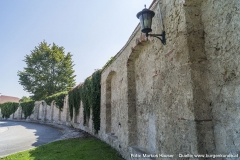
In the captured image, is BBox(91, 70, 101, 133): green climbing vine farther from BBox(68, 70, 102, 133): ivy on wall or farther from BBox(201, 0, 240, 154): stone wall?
BBox(201, 0, 240, 154): stone wall

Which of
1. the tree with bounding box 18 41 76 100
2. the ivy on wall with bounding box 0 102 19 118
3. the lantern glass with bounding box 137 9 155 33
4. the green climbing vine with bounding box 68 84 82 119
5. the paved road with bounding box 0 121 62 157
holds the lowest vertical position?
the paved road with bounding box 0 121 62 157

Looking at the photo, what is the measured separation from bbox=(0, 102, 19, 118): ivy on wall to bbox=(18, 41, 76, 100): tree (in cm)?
455

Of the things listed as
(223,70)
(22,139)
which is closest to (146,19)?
(223,70)

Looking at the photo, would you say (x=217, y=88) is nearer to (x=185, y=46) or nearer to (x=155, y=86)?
(x=185, y=46)

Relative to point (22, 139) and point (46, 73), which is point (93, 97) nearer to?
point (22, 139)

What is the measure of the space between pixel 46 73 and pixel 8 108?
10.6 metres

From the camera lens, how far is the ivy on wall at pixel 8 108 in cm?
3017

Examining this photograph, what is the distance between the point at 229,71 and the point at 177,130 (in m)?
1.09

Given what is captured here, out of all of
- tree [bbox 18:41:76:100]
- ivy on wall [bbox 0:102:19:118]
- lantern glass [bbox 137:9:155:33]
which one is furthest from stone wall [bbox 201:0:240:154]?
ivy on wall [bbox 0:102:19:118]

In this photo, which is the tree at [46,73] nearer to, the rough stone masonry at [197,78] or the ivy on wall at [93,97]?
the ivy on wall at [93,97]

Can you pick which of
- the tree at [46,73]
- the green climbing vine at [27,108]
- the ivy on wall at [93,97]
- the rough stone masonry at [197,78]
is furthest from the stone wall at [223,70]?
the tree at [46,73]

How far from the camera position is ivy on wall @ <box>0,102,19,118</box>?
99.0 feet

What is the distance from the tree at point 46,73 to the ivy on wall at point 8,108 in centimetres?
455

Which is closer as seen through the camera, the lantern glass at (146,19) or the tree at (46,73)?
the lantern glass at (146,19)
